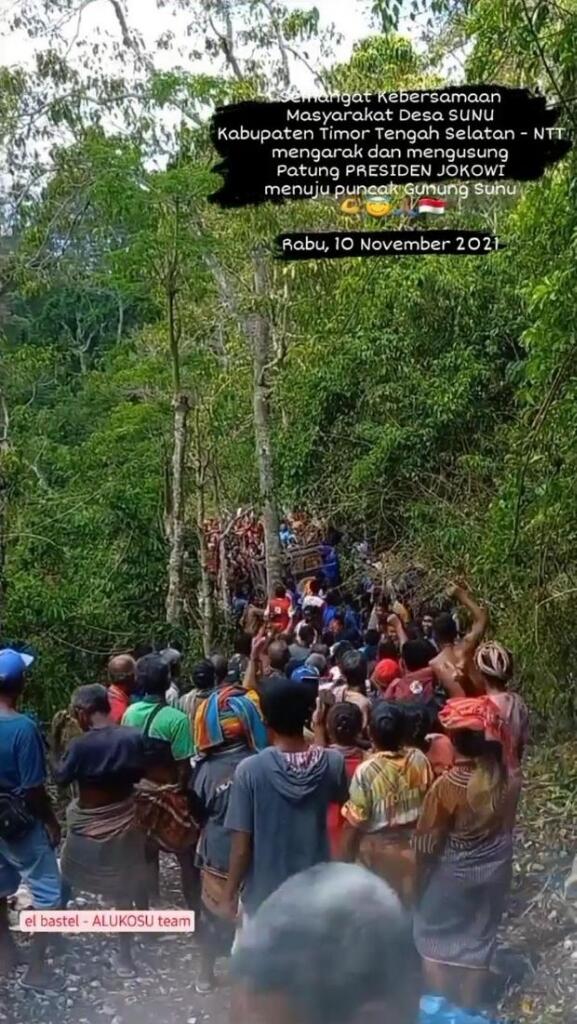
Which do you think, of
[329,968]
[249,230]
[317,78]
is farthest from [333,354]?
[329,968]

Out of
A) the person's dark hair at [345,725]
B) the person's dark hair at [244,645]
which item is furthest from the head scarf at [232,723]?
the person's dark hair at [244,645]

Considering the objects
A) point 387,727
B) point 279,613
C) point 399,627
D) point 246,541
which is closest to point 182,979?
point 387,727

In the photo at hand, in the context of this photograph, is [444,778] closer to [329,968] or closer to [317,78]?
[329,968]

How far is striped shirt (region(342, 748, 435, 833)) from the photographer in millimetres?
3516

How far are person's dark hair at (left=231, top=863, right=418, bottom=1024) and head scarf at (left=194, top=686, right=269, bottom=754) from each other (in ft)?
7.99

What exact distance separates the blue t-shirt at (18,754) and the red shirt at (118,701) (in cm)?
83

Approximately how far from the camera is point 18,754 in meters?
3.98

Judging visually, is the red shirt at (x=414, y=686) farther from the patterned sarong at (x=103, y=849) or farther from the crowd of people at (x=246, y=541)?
the crowd of people at (x=246, y=541)

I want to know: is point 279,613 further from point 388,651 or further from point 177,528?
point 388,651

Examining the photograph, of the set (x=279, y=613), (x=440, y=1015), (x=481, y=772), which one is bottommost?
(x=279, y=613)

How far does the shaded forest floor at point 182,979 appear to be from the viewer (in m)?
4.04

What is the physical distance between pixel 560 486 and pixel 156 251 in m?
4.98

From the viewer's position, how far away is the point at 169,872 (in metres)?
5.27

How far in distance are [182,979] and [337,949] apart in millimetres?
3043
